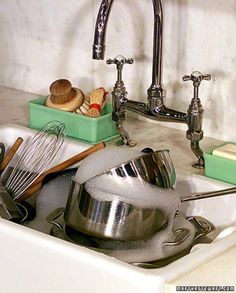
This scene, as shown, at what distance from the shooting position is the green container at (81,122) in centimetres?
159

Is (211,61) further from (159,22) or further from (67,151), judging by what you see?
(67,151)

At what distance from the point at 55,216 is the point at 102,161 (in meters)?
0.14

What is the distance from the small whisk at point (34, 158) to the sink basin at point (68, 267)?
0.30 m

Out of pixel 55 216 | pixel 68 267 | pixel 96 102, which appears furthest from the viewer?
pixel 96 102

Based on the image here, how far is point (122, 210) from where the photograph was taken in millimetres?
1264

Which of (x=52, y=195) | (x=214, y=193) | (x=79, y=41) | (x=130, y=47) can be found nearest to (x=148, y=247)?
(x=214, y=193)

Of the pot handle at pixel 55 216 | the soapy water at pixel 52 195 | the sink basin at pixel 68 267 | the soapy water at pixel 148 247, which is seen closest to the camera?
the sink basin at pixel 68 267

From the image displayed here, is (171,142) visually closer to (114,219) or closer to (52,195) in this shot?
(52,195)

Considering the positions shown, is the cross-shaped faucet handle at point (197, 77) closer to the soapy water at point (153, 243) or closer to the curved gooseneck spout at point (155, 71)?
the curved gooseneck spout at point (155, 71)

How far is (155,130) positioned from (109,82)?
0.54 ft

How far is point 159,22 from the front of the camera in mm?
1459

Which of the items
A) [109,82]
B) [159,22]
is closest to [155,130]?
[109,82]

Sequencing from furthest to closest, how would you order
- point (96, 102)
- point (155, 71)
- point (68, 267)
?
1. point (96, 102)
2. point (155, 71)
3. point (68, 267)

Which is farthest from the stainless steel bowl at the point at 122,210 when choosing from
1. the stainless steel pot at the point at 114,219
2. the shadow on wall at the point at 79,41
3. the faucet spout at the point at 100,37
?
the shadow on wall at the point at 79,41
